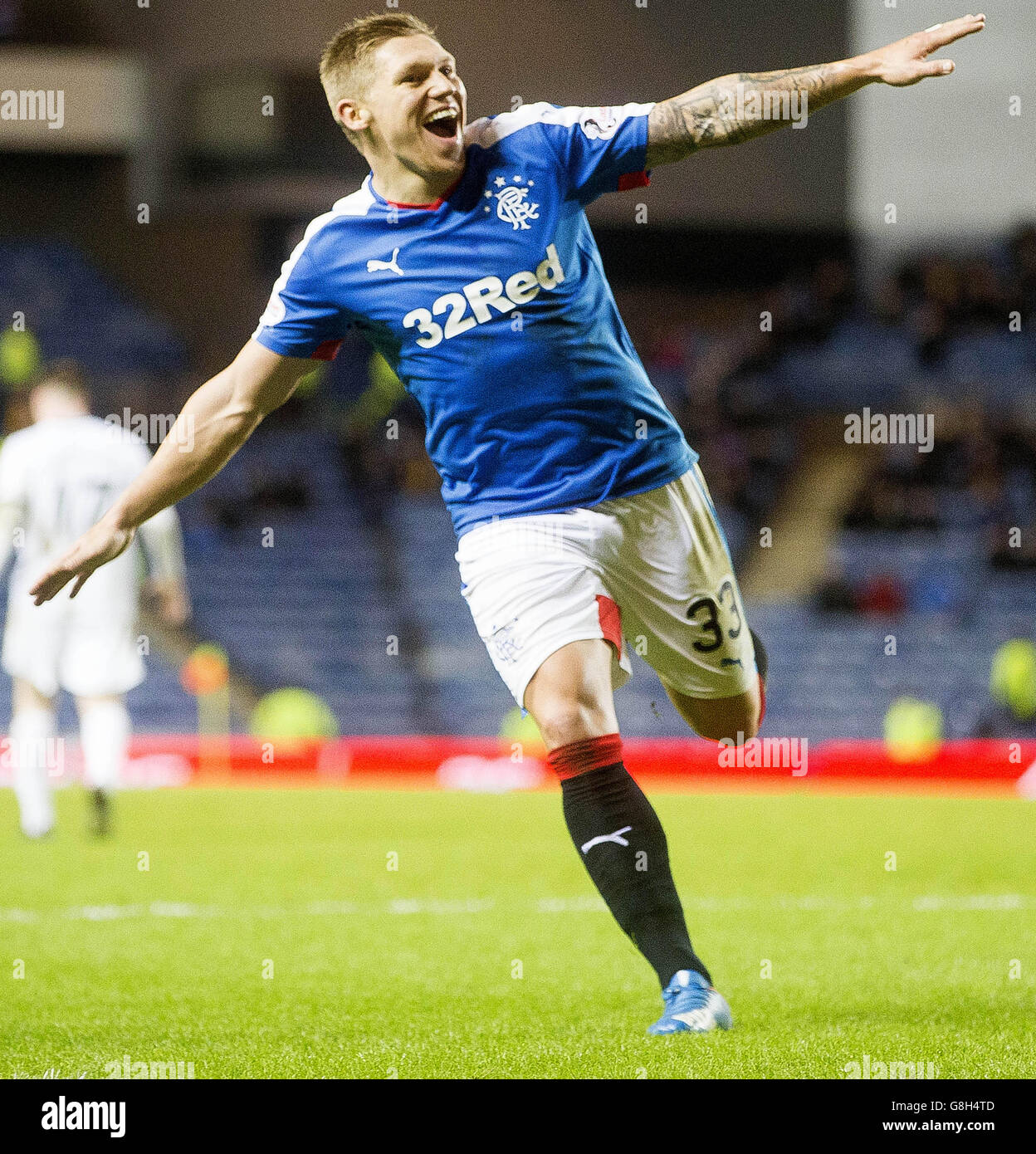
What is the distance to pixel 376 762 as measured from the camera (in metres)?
13.5

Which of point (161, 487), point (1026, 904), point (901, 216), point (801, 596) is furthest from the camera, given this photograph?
point (901, 216)

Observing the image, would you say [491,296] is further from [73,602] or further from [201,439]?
[73,602]

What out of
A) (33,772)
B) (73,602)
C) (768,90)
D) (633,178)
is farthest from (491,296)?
Answer: (73,602)

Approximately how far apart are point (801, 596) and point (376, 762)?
635cm

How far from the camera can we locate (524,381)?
4.00 metres

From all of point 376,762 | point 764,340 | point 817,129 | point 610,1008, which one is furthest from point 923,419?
point 610,1008

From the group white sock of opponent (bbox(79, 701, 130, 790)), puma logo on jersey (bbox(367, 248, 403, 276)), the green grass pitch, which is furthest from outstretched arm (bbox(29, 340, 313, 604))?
white sock of opponent (bbox(79, 701, 130, 790))

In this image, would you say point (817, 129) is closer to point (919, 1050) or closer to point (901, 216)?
point (901, 216)

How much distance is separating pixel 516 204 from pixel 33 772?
218 inches

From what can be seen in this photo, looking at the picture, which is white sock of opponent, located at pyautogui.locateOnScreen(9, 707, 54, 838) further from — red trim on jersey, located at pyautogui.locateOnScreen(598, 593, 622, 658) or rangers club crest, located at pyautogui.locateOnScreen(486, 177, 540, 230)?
rangers club crest, located at pyautogui.locateOnScreen(486, 177, 540, 230)

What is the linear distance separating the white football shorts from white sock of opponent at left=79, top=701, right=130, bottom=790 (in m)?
4.81

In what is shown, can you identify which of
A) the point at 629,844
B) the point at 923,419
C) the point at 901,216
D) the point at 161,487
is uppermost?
the point at 901,216

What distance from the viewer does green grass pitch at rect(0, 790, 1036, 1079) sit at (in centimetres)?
372

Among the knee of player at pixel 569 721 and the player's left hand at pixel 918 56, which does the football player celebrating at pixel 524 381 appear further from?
the player's left hand at pixel 918 56
